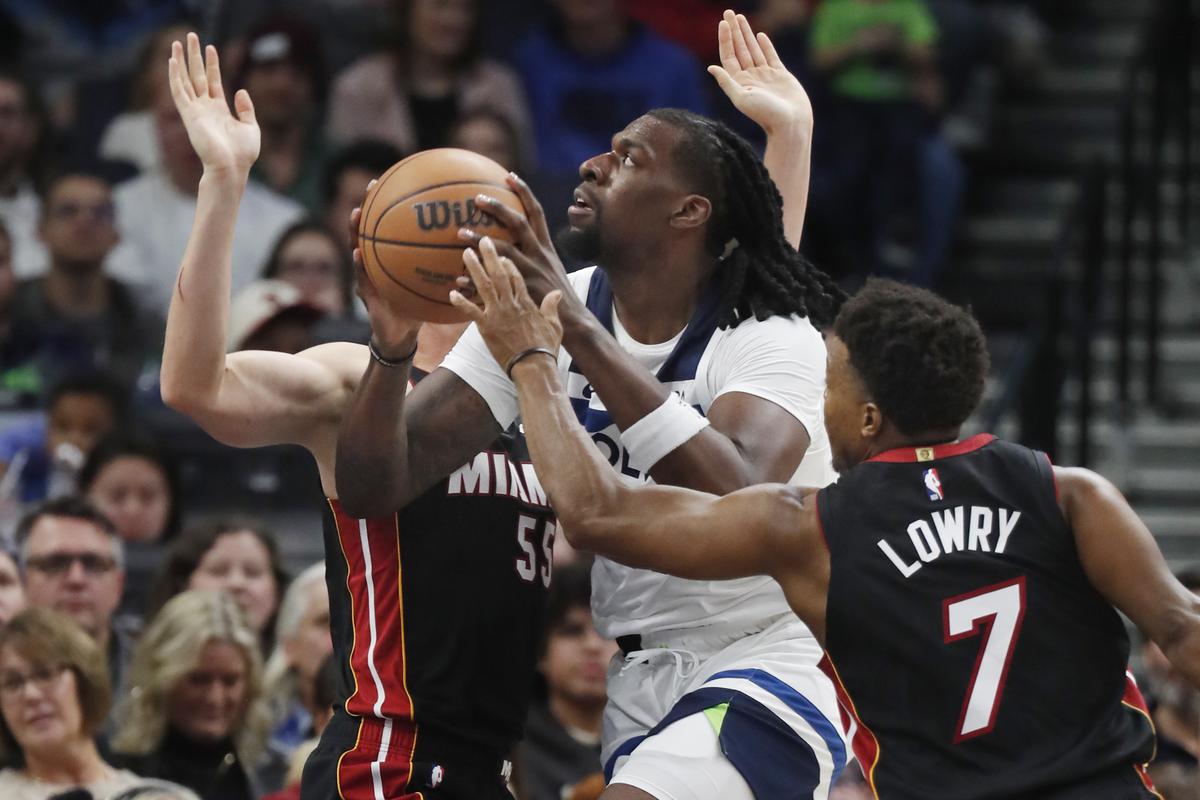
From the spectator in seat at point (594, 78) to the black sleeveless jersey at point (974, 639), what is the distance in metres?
6.48

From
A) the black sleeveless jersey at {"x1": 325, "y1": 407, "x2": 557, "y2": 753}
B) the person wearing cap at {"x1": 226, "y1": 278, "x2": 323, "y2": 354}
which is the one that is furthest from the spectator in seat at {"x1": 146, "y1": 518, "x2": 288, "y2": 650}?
the black sleeveless jersey at {"x1": 325, "y1": 407, "x2": 557, "y2": 753}

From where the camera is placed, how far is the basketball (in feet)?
14.4

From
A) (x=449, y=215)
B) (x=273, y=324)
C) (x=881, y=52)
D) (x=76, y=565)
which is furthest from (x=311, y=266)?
(x=449, y=215)

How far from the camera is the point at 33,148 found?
10.3 meters

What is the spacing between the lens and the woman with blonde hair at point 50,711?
240 inches

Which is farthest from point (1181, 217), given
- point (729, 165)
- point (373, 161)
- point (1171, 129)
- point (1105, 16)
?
point (729, 165)

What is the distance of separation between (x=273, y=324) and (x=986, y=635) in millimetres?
4940

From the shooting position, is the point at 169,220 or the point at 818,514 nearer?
the point at 818,514

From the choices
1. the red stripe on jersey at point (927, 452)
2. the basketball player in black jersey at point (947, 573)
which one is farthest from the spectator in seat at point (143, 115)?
the red stripe on jersey at point (927, 452)

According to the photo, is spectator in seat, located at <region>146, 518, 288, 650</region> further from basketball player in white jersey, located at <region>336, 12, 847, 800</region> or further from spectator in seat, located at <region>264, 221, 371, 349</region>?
basketball player in white jersey, located at <region>336, 12, 847, 800</region>

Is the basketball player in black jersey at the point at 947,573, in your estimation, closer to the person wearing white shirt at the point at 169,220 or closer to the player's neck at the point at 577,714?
the player's neck at the point at 577,714

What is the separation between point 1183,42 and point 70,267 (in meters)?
6.00

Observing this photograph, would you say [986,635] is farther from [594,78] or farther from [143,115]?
[143,115]

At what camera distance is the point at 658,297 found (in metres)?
4.88
